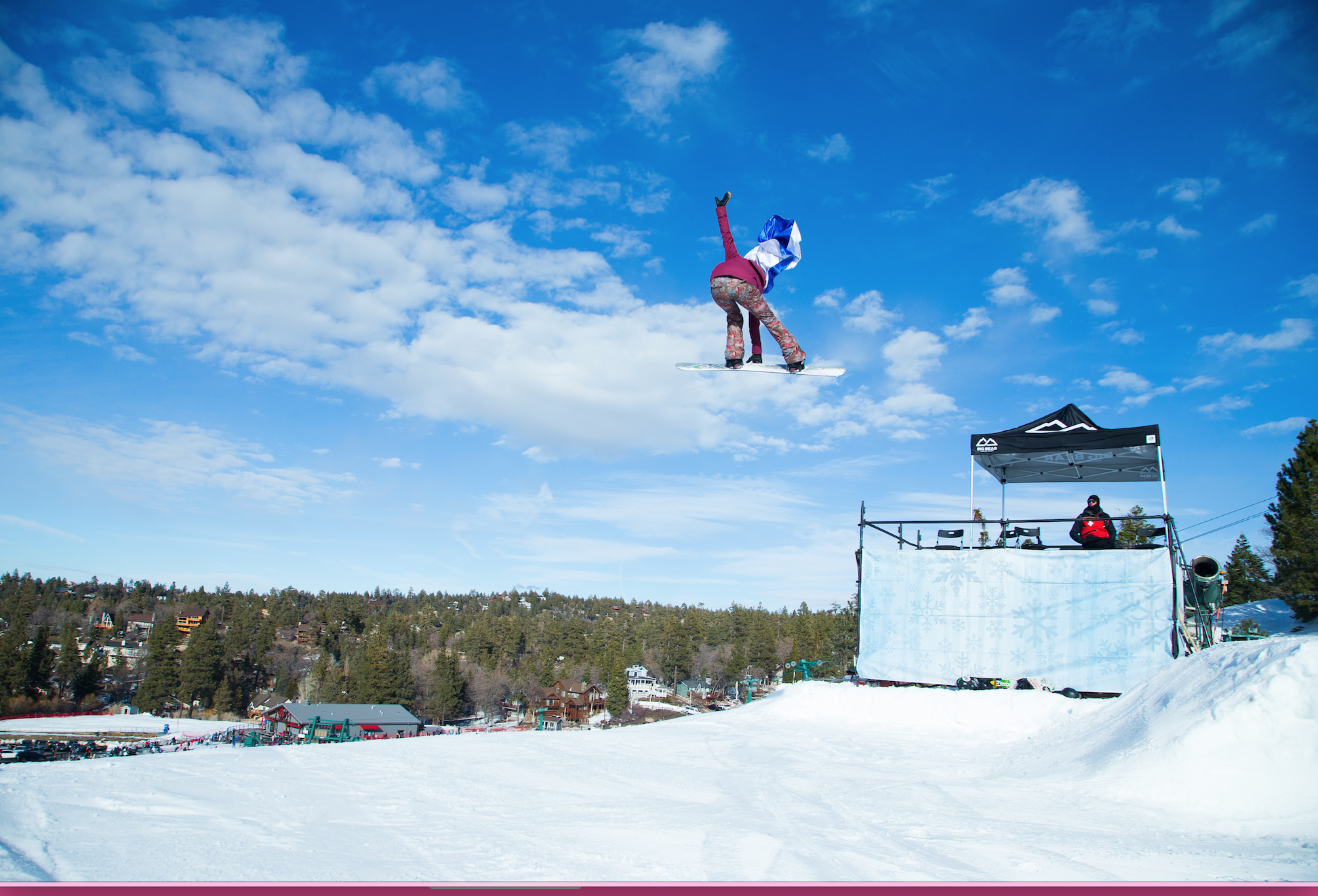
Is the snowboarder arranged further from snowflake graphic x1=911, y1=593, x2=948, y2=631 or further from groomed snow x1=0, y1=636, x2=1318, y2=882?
snowflake graphic x1=911, y1=593, x2=948, y2=631

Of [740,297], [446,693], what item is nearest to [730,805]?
[740,297]

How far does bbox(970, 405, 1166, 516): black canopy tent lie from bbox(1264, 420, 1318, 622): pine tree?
63.5ft

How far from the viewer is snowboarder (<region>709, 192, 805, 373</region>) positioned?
719 cm

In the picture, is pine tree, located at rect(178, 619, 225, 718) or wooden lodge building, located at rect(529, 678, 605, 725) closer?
pine tree, located at rect(178, 619, 225, 718)

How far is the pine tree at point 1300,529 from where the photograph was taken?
25.9 meters

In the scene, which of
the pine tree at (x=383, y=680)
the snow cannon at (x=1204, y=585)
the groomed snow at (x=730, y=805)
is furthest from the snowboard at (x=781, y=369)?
the pine tree at (x=383, y=680)

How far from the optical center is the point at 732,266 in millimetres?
7215

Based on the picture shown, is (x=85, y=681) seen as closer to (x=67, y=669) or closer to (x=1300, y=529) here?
(x=67, y=669)

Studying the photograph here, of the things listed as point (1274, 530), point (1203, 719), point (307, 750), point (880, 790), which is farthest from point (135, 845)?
point (1274, 530)

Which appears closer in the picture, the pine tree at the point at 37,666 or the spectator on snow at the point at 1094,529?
the spectator on snow at the point at 1094,529

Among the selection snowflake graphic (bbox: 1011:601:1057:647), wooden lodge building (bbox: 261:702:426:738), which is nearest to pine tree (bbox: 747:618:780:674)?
wooden lodge building (bbox: 261:702:426:738)

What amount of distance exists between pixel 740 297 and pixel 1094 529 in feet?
29.7

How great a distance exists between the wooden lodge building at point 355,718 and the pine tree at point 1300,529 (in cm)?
5331

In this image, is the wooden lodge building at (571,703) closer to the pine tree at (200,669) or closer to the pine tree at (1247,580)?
the pine tree at (200,669)
